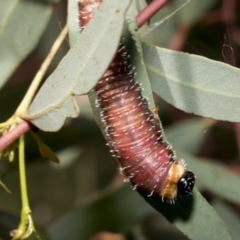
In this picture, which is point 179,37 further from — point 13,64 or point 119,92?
point 119,92

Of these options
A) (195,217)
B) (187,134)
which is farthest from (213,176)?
(195,217)

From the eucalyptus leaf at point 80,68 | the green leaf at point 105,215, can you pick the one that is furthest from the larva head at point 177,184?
the green leaf at point 105,215

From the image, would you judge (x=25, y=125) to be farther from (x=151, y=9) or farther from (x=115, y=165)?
(x=115, y=165)

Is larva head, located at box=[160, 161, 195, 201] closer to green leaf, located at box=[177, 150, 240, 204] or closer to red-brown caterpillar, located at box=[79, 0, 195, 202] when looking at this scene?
red-brown caterpillar, located at box=[79, 0, 195, 202]

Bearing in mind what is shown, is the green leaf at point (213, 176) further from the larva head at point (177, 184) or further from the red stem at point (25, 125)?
the red stem at point (25, 125)

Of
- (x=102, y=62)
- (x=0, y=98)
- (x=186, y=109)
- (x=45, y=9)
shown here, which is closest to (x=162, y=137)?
(x=186, y=109)

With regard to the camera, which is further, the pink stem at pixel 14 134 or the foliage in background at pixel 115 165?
the foliage in background at pixel 115 165

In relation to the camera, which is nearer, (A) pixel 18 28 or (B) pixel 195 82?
(B) pixel 195 82
